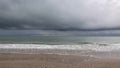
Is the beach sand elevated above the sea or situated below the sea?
below

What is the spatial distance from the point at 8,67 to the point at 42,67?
2221mm

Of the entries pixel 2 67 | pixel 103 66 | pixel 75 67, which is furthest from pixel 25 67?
pixel 103 66

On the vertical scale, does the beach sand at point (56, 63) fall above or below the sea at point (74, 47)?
below

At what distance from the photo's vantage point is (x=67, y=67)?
12.5 m

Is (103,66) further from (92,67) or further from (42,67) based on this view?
(42,67)

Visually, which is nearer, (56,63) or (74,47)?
(56,63)

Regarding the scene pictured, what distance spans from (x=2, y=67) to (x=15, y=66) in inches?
33.1

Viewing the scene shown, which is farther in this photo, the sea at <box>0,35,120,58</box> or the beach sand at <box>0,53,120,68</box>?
the sea at <box>0,35,120,58</box>

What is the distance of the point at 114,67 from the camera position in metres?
12.6

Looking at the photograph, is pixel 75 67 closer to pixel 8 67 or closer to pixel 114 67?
pixel 114 67

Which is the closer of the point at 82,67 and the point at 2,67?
A: the point at 2,67

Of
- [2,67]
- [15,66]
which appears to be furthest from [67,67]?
[2,67]

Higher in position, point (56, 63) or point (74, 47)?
point (74, 47)

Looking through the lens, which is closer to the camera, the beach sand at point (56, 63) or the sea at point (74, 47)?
the beach sand at point (56, 63)
